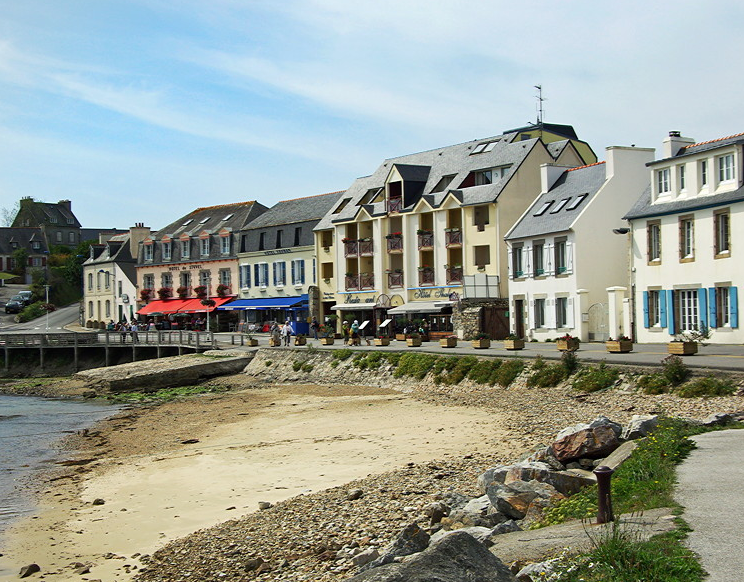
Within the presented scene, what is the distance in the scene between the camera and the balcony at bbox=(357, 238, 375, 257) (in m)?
56.2

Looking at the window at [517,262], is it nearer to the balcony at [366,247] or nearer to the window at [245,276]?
the balcony at [366,247]

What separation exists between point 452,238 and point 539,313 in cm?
1015

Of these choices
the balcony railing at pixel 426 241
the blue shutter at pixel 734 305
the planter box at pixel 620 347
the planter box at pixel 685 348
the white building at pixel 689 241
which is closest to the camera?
the planter box at pixel 685 348

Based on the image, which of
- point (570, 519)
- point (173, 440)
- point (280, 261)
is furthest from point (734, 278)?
point (280, 261)

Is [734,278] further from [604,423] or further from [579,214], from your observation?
[604,423]

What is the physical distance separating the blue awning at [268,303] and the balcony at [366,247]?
305 inches

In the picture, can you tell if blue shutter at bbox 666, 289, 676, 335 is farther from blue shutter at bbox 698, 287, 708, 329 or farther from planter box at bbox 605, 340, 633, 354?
planter box at bbox 605, 340, 633, 354

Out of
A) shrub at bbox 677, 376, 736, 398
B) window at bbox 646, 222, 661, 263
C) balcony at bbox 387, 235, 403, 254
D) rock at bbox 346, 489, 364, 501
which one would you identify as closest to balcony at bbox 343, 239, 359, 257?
balcony at bbox 387, 235, 403, 254

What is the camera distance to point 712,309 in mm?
31734

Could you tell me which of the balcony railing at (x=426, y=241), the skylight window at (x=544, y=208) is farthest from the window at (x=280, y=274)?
the skylight window at (x=544, y=208)

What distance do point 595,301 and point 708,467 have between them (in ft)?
97.0

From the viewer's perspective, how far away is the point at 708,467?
35.4 feet

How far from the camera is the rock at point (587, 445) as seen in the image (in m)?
13.0

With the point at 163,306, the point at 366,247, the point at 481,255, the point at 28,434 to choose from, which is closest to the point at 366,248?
the point at 366,247
